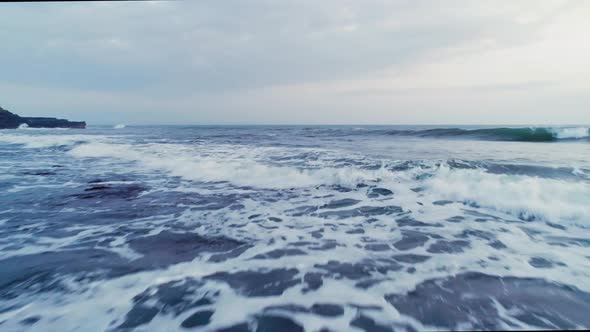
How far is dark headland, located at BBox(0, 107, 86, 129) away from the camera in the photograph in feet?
197

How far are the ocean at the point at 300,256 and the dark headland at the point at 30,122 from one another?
247 ft

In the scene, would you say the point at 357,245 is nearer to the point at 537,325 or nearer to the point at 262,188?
the point at 537,325

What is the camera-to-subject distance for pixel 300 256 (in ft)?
12.4

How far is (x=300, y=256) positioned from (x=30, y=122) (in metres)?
87.0

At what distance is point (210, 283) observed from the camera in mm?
3146

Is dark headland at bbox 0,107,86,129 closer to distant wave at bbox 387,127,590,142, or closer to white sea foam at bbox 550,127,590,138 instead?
distant wave at bbox 387,127,590,142

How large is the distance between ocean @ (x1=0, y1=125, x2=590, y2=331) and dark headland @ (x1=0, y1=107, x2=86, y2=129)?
75.2 metres

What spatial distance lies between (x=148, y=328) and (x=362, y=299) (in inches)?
77.4

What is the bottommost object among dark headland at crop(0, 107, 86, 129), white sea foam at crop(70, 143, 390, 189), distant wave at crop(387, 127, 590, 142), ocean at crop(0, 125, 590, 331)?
ocean at crop(0, 125, 590, 331)

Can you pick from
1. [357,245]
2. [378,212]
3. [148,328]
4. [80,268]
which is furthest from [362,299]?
[80,268]

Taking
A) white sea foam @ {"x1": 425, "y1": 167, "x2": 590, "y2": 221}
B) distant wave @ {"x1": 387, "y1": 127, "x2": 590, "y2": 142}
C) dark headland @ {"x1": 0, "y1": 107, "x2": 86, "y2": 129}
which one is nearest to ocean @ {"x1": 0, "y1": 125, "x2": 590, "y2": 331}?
white sea foam @ {"x1": 425, "y1": 167, "x2": 590, "y2": 221}

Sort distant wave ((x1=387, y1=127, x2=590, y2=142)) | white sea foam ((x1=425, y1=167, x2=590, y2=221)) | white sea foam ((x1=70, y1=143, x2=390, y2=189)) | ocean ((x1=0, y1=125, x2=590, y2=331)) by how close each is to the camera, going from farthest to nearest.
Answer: distant wave ((x1=387, y1=127, x2=590, y2=142)) → white sea foam ((x1=70, y1=143, x2=390, y2=189)) → white sea foam ((x1=425, y1=167, x2=590, y2=221)) → ocean ((x1=0, y1=125, x2=590, y2=331))

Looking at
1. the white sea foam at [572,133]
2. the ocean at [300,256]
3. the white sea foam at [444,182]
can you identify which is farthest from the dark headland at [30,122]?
the white sea foam at [572,133]

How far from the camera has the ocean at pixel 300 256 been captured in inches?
104
